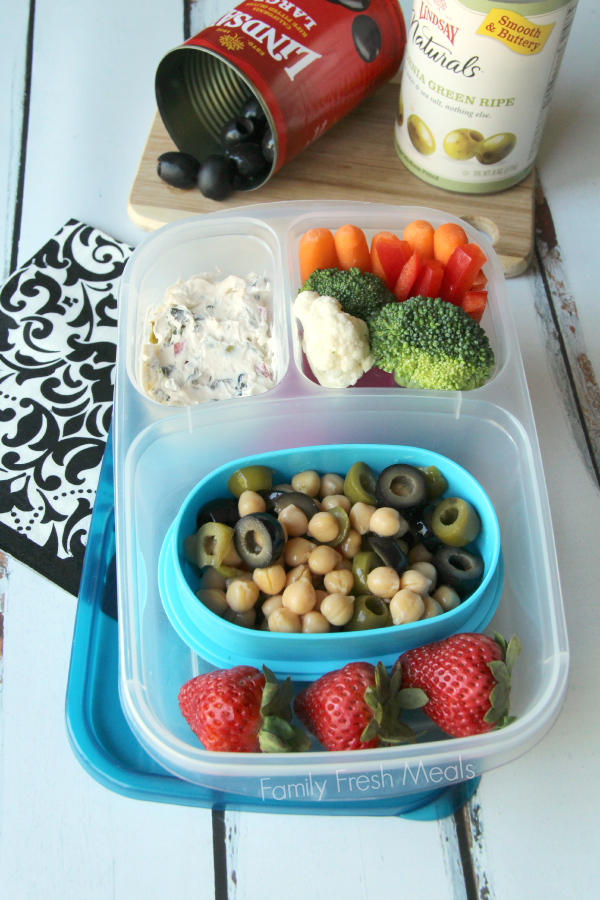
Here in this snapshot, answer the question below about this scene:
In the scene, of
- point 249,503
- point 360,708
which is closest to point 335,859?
point 360,708

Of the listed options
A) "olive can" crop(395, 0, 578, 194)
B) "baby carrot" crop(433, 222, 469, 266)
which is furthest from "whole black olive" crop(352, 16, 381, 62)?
"baby carrot" crop(433, 222, 469, 266)

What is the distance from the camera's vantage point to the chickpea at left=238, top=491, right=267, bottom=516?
92 cm

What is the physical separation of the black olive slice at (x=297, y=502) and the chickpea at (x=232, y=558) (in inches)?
3.3

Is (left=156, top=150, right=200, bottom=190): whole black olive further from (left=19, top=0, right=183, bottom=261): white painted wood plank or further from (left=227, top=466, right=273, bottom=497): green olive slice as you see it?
(left=227, top=466, right=273, bottom=497): green olive slice

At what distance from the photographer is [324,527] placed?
920 millimetres

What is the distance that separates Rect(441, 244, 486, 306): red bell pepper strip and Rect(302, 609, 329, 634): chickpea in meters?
0.51

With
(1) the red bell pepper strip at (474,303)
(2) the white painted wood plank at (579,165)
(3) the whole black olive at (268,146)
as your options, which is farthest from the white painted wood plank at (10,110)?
(2) the white painted wood plank at (579,165)

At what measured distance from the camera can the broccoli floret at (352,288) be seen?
101cm

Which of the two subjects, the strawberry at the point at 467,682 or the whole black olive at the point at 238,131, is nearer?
the strawberry at the point at 467,682

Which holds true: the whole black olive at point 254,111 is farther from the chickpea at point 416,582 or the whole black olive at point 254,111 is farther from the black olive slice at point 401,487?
the chickpea at point 416,582

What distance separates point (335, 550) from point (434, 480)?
6.8 inches

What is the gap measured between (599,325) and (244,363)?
2.23 ft

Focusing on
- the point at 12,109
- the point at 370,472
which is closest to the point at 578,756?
the point at 370,472

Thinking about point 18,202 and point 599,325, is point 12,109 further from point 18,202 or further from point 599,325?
point 599,325
